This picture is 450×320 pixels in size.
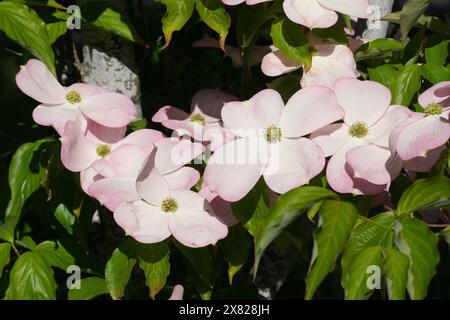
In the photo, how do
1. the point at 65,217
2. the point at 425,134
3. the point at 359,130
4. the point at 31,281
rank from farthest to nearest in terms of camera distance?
1. the point at 65,217
2. the point at 31,281
3. the point at 359,130
4. the point at 425,134

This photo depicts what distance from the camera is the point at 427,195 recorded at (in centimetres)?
90

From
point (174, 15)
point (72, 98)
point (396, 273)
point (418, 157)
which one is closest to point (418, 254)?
point (396, 273)

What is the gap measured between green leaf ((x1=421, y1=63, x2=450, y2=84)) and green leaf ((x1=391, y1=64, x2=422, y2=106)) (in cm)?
2

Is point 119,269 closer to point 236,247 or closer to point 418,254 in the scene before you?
point 236,247

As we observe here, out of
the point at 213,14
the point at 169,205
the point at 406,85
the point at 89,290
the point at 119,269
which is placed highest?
the point at 213,14

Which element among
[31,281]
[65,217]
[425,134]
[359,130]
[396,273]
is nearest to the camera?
[396,273]

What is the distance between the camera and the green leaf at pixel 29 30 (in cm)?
110

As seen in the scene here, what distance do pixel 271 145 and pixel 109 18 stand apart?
0.38m

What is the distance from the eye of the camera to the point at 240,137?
1.03m

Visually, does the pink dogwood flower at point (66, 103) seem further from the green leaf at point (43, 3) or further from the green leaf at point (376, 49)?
the green leaf at point (376, 49)

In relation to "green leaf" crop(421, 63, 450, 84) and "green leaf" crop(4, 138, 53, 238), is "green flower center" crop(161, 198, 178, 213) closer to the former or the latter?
"green leaf" crop(4, 138, 53, 238)

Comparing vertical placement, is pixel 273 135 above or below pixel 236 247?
above

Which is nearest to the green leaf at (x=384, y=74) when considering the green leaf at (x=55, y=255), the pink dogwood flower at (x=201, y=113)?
the pink dogwood flower at (x=201, y=113)

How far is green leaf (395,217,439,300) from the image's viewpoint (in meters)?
0.85
